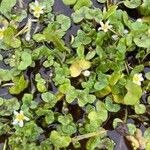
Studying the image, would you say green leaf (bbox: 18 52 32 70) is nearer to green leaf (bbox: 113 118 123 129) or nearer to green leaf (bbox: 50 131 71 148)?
green leaf (bbox: 50 131 71 148)

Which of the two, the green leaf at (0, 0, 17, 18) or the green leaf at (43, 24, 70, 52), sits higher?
the green leaf at (0, 0, 17, 18)

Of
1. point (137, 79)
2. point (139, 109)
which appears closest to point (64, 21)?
point (137, 79)

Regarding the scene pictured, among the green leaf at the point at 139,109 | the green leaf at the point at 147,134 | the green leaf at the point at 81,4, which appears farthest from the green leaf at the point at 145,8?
the green leaf at the point at 147,134

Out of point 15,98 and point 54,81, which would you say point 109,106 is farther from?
point 15,98

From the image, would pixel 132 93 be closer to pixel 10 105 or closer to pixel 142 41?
pixel 142 41

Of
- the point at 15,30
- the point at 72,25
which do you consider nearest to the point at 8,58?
the point at 15,30

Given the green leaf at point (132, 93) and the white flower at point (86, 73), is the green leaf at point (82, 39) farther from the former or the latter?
the green leaf at point (132, 93)

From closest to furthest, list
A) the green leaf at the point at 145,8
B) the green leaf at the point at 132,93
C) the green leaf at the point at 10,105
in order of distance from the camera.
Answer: the green leaf at the point at 132,93
the green leaf at the point at 10,105
the green leaf at the point at 145,8

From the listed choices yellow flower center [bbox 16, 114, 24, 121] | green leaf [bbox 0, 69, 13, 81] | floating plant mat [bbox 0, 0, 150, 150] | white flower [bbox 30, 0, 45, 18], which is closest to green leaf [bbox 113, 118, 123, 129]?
floating plant mat [bbox 0, 0, 150, 150]
